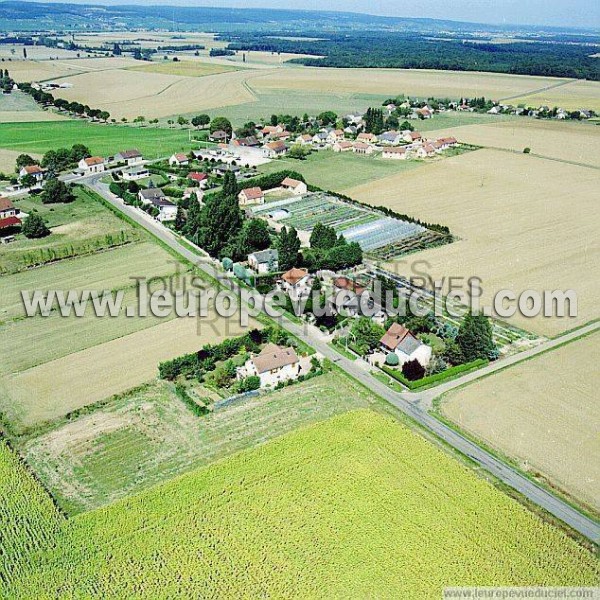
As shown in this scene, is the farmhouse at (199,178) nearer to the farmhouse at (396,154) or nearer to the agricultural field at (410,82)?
the farmhouse at (396,154)

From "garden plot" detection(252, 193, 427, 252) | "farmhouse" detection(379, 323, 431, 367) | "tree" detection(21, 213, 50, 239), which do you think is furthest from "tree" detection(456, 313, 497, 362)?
"tree" detection(21, 213, 50, 239)

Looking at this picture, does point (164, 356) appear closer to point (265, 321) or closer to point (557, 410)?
point (265, 321)

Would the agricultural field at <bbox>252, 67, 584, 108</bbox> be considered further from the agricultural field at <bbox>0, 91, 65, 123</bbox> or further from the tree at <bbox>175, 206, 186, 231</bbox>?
the tree at <bbox>175, 206, 186, 231</bbox>

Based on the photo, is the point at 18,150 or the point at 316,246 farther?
the point at 18,150

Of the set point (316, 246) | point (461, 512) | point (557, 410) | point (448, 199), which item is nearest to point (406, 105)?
point (448, 199)

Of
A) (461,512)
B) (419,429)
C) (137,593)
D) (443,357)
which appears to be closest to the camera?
(137,593)

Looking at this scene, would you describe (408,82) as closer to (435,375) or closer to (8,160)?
(8,160)

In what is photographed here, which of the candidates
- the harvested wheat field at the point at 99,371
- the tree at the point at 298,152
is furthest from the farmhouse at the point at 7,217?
the tree at the point at 298,152
